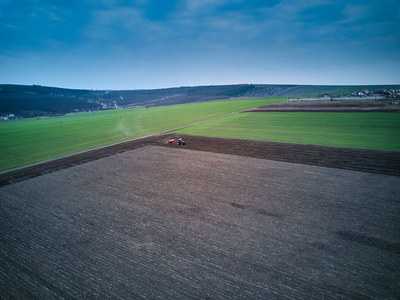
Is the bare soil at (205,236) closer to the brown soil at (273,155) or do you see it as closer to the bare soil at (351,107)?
the brown soil at (273,155)

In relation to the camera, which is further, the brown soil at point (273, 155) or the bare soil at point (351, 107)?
the bare soil at point (351, 107)

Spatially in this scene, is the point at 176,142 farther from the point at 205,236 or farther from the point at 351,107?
the point at 351,107

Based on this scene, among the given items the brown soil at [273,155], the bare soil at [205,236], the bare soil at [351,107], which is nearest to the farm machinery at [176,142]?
the brown soil at [273,155]

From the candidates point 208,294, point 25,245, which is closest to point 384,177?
point 208,294

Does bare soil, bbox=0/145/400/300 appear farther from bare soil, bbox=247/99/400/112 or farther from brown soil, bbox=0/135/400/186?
bare soil, bbox=247/99/400/112

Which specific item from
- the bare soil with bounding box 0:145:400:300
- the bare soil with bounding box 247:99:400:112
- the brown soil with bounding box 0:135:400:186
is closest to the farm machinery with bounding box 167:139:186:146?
the brown soil with bounding box 0:135:400:186

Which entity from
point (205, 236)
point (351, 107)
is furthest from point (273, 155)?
point (351, 107)

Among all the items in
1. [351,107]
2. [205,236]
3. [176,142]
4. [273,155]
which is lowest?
[205,236]

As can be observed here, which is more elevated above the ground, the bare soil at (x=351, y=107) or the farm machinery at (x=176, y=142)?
the bare soil at (x=351, y=107)
